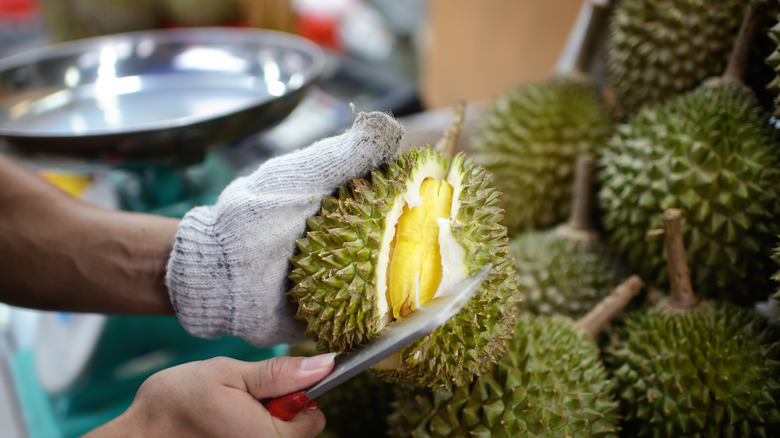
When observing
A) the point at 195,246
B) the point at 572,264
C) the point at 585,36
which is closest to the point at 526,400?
the point at 572,264

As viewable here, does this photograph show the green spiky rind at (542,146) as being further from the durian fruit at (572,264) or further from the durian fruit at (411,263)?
the durian fruit at (411,263)

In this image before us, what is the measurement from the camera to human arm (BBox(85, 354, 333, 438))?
2.73 ft

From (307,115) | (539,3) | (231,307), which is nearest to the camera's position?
(231,307)

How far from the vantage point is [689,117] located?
52.6 inches

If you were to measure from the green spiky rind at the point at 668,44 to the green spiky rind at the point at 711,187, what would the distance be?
12cm

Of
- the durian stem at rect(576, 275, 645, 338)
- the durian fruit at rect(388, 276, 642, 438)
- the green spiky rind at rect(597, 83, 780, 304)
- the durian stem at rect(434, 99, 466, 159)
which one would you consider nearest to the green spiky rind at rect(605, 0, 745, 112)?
the green spiky rind at rect(597, 83, 780, 304)

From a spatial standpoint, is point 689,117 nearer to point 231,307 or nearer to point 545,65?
point 545,65

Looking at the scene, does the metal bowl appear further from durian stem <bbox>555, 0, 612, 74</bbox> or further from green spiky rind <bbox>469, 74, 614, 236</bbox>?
durian stem <bbox>555, 0, 612, 74</bbox>

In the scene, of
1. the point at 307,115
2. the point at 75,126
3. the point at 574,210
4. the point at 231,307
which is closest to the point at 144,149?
the point at 75,126

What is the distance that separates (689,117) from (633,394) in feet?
2.33

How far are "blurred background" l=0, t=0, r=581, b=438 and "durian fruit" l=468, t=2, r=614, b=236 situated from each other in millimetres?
356

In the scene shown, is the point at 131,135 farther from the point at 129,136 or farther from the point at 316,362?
the point at 316,362

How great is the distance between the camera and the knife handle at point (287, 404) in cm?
86

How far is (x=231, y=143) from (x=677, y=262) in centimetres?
131
